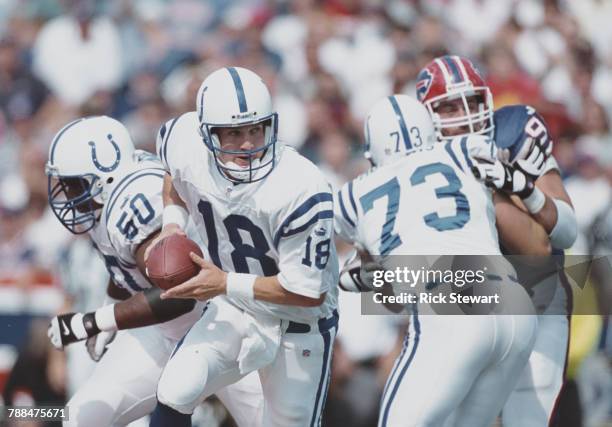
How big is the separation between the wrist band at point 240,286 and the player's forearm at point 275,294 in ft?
0.05

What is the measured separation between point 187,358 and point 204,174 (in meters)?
0.70

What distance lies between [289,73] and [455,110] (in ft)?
14.0

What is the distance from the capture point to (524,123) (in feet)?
16.6

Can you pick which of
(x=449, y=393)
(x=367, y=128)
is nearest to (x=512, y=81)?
(x=367, y=128)

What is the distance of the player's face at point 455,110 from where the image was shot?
16.9 feet

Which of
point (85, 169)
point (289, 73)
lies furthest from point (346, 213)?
point (289, 73)

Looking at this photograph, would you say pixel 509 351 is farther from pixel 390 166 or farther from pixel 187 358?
pixel 187 358

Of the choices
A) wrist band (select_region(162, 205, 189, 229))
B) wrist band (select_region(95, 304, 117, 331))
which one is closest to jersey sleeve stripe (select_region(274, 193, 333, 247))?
wrist band (select_region(162, 205, 189, 229))

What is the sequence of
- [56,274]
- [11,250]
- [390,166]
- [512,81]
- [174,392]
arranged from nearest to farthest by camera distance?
[174,392] < [390,166] < [56,274] < [11,250] < [512,81]

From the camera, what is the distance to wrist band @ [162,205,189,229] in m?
4.43

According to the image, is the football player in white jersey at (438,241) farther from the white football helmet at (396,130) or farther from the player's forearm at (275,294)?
the player's forearm at (275,294)

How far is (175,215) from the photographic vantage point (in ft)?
14.6

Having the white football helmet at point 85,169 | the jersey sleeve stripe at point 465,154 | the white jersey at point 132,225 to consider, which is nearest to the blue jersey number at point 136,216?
the white jersey at point 132,225

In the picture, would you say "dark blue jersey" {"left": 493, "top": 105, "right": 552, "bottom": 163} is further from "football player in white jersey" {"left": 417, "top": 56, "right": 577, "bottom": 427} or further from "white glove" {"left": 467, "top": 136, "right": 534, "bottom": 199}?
"white glove" {"left": 467, "top": 136, "right": 534, "bottom": 199}
